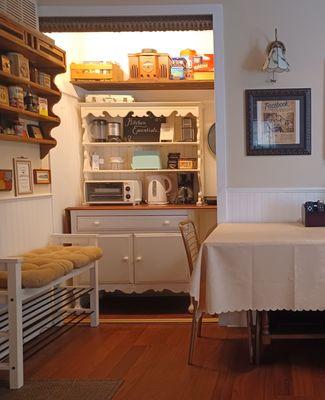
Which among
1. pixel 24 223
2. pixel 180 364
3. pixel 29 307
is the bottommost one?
pixel 180 364

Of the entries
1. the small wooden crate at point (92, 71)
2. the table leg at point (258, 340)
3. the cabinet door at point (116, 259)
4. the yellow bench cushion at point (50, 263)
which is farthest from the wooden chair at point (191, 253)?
the small wooden crate at point (92, 71)

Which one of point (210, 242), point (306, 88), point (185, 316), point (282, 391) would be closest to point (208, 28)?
point (306, 88)

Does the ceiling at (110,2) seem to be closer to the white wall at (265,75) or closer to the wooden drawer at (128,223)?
the white wall at (265,75)

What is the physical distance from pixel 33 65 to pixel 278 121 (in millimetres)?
1802

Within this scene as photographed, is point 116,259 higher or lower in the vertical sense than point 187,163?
lower

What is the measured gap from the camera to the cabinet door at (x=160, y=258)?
13.3 feet

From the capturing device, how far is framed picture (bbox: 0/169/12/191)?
117 inches

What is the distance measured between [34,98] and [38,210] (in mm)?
812

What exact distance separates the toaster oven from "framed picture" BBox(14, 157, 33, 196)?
1.06m

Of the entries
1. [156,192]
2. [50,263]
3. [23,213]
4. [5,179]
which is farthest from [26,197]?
[156,192]

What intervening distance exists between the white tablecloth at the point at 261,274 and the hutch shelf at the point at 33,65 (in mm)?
1480

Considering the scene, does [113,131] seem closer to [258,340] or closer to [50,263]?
[50,263]

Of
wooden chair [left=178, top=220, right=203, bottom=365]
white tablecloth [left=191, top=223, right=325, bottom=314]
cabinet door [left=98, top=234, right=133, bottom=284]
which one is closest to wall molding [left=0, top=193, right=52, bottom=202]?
cabinet door [left=98, top=234, right=133, bottom=284]

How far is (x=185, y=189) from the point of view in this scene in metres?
4.50
